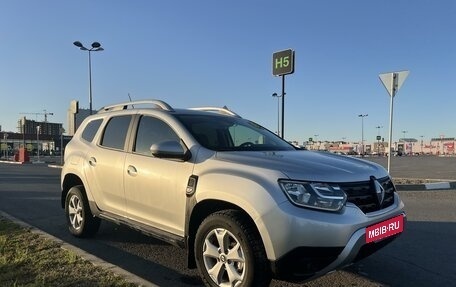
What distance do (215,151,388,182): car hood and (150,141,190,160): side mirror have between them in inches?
13.5

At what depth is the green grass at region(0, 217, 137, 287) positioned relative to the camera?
14.5 feet

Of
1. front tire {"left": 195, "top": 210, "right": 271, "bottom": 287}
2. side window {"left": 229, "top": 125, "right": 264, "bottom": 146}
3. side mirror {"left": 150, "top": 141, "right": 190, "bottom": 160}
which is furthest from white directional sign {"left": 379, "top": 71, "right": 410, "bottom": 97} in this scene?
front tire {"left": 195, "top": 210, "right": 271, "bottom": 287}

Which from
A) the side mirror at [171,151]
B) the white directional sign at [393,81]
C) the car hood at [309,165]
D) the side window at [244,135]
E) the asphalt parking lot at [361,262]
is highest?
the white directional sign at [393,81]

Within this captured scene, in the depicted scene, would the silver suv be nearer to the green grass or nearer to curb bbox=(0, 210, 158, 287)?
curb bbox=(0, 210, 158, 287)

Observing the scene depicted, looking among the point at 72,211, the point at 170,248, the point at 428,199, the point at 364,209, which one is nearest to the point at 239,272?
the point at 364,209

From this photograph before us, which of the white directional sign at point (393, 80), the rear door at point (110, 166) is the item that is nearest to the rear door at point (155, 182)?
the rear door at point (110, 166)

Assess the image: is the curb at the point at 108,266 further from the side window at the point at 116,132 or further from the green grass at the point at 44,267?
the side window at the point at 116,132

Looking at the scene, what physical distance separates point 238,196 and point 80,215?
136 inches

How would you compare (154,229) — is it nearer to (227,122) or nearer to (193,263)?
(193,263)

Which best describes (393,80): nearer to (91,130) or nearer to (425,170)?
(91,130)

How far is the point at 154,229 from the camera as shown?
4973 mm

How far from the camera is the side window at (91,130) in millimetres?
6531

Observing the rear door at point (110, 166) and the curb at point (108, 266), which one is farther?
the rear door at point (110, 166)

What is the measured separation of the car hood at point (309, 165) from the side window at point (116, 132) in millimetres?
1788
